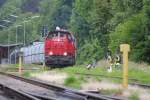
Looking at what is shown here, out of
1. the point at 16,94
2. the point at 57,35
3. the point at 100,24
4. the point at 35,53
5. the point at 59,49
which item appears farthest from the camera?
the point at 100,24

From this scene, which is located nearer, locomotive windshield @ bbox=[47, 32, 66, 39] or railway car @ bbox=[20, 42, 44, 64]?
locomotive windshield @ bbox=[47, 32, 66, 39]

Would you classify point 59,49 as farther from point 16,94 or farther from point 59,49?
point 16,94

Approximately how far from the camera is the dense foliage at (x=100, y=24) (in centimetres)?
3894

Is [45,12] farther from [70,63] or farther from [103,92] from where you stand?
[103,92]

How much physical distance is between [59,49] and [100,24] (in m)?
30.5

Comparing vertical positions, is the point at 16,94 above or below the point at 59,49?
below

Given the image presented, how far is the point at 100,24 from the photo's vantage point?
217ft

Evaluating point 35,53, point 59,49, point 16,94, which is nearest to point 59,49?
point 59,49

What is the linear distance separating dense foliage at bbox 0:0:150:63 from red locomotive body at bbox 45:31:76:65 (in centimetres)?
511

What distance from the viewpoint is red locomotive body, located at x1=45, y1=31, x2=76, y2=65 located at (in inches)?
1407

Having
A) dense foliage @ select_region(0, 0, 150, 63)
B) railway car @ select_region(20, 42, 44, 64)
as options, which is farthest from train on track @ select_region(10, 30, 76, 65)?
→ railway car @ select_region(20, 42, 44, 64)

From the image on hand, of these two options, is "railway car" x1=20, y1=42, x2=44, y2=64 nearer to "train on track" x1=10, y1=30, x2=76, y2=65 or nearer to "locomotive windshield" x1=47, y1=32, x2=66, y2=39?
"locomotive windshield" x1=47, y1=32, x2=66, y2=39

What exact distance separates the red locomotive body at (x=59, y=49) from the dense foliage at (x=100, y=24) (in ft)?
16.8

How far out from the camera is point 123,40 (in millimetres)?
40844
